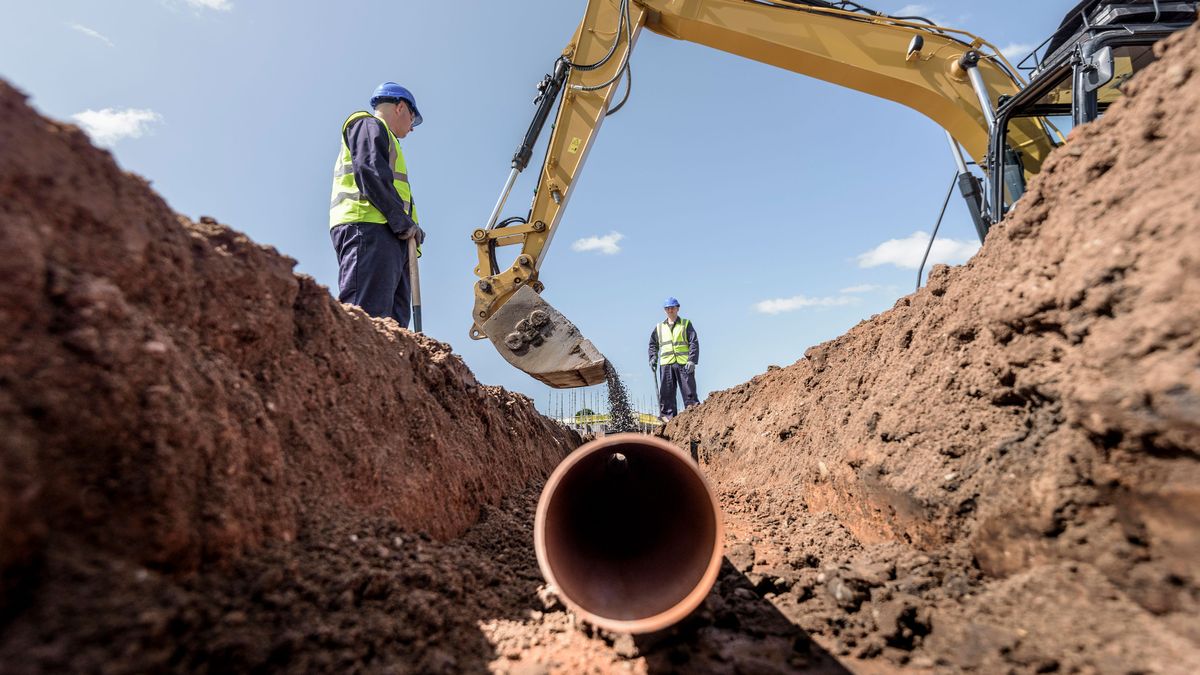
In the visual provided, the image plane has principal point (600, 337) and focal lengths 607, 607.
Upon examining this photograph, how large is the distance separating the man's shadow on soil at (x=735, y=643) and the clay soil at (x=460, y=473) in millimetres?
13

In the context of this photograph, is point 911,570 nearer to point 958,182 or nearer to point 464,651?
point 464,651

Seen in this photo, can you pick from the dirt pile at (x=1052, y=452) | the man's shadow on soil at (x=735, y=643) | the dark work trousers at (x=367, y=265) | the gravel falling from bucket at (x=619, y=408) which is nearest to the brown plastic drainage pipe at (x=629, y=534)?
the man's shadow on soil at (x=735, y=643)

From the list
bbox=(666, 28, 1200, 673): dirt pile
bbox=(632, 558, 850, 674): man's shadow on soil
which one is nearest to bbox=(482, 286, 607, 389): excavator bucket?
bbox=(666, 28, 1200, 673): dirt pile

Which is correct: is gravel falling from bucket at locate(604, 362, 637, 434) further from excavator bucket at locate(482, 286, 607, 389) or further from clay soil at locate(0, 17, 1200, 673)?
clay soil at locate(0, 17, 1200, 673)

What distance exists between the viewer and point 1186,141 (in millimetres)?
1943

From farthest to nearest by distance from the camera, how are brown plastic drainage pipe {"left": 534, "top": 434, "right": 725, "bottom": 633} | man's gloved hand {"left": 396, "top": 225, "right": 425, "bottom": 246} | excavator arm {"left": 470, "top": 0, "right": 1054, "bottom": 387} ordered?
excavator arm {"left": 470, "top": 0, "right": 1054, "bottom": 387} < man's gloved hand {"left": 396, "top": 225, "right": 425, "bottom": 246} < brown plastic drainage pipe {"left": 534, "top": 434, "right": 725, "bottom": 633}

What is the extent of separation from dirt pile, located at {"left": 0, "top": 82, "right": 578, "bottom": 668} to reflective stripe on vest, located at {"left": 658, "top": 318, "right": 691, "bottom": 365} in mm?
7345

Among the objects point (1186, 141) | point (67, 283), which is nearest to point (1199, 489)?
point (1186, 141)

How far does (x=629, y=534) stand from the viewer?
10.4 ft

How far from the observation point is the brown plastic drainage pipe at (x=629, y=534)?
7.54 feet

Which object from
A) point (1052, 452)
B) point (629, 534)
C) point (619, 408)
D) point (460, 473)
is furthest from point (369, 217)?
point (619, 408)

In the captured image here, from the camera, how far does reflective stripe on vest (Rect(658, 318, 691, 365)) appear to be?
32.4 ft

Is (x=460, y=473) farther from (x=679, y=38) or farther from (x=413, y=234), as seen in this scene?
(x=679, y=38)

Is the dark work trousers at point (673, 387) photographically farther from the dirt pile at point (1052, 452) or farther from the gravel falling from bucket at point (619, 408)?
the dirt pile at point (1052, 452)
